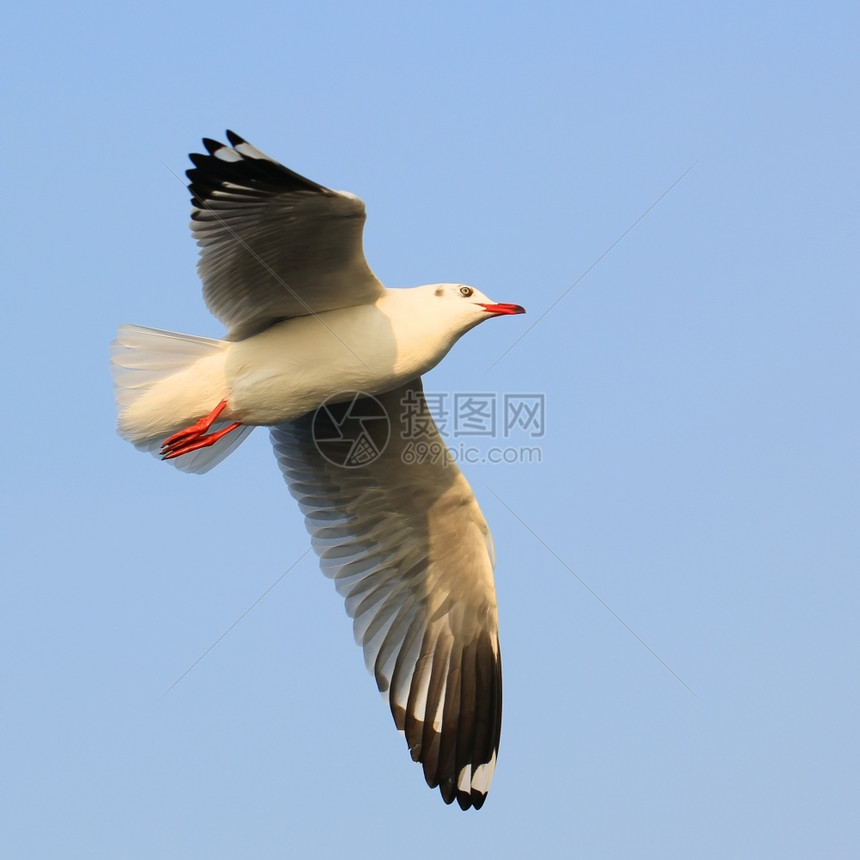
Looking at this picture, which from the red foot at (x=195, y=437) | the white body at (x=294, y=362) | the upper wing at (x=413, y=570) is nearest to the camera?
the white body at (x=294, y=362)

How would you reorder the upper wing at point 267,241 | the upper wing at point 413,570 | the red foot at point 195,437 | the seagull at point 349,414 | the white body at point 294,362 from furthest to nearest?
1. the upper wing at point 413,570
2. the red foot at point 195,437
3. the white body at point 294,362
4. the seagull at point 349,414
5. the upper wing at point 267,241

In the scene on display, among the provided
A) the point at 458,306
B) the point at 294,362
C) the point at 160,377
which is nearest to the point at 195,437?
the point at 160,377

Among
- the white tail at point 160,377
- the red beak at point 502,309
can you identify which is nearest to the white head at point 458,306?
the red beak at point 502,309

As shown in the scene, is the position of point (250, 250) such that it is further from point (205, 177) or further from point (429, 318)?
point (429, 318)

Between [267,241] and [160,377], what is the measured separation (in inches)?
47.6

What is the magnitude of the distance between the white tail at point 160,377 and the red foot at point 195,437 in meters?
0.05

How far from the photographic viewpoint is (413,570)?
8.74 metres

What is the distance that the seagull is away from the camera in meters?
6.92

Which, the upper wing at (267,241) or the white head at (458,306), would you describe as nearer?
the upper wing at (267,241)

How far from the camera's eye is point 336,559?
29.0 ft

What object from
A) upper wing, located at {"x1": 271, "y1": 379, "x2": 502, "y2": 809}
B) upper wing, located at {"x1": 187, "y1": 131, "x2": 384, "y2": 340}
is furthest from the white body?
upper wing, located at {"x1": 271, "y1": 379, "x2": 502, "y2": 809}

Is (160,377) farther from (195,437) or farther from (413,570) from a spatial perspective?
(413,570)

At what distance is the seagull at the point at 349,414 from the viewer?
6918 mm

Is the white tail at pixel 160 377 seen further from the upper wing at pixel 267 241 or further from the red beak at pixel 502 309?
the red beak at pixel 502 309
